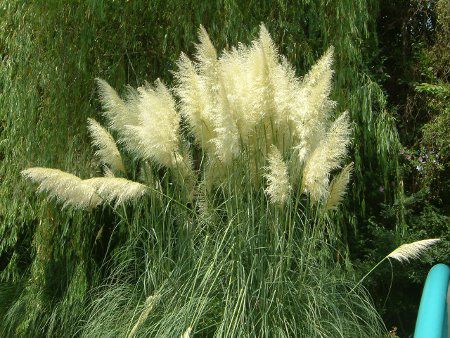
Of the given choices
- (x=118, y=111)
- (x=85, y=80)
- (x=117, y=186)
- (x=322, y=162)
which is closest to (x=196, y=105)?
(x=118, y=111)

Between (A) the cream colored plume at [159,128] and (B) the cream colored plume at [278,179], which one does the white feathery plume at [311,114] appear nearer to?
(B) the cream colored plume at [278,179]

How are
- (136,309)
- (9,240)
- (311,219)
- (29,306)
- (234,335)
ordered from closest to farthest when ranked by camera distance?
(234,335) → (136,309) → (311,219) → (29,306) → (9,240)

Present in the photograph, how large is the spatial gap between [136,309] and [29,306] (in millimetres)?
1654

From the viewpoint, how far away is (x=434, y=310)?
1.83 meters

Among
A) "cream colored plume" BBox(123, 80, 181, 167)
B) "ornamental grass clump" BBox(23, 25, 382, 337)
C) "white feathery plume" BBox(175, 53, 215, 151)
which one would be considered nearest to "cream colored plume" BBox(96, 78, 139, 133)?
"ornamental grass clump" BBox(23, 25, 382, 337)

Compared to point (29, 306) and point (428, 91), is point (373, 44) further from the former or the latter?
point (29, 306)

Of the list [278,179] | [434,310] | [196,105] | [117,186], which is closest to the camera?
[434,310]

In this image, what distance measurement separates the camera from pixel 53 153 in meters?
4.89

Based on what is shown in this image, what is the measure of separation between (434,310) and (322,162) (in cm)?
163

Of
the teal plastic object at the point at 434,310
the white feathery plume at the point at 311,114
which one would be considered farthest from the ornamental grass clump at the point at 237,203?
the teal plastic object at the point at 434,310

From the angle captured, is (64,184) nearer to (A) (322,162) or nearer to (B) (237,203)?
(B) (237,203)

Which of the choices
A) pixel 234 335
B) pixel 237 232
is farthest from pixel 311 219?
pixel 234 335

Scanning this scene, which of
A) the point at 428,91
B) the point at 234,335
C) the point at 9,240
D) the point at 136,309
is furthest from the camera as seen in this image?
the point at 428,91

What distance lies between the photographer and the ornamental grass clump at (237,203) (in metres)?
3.31
